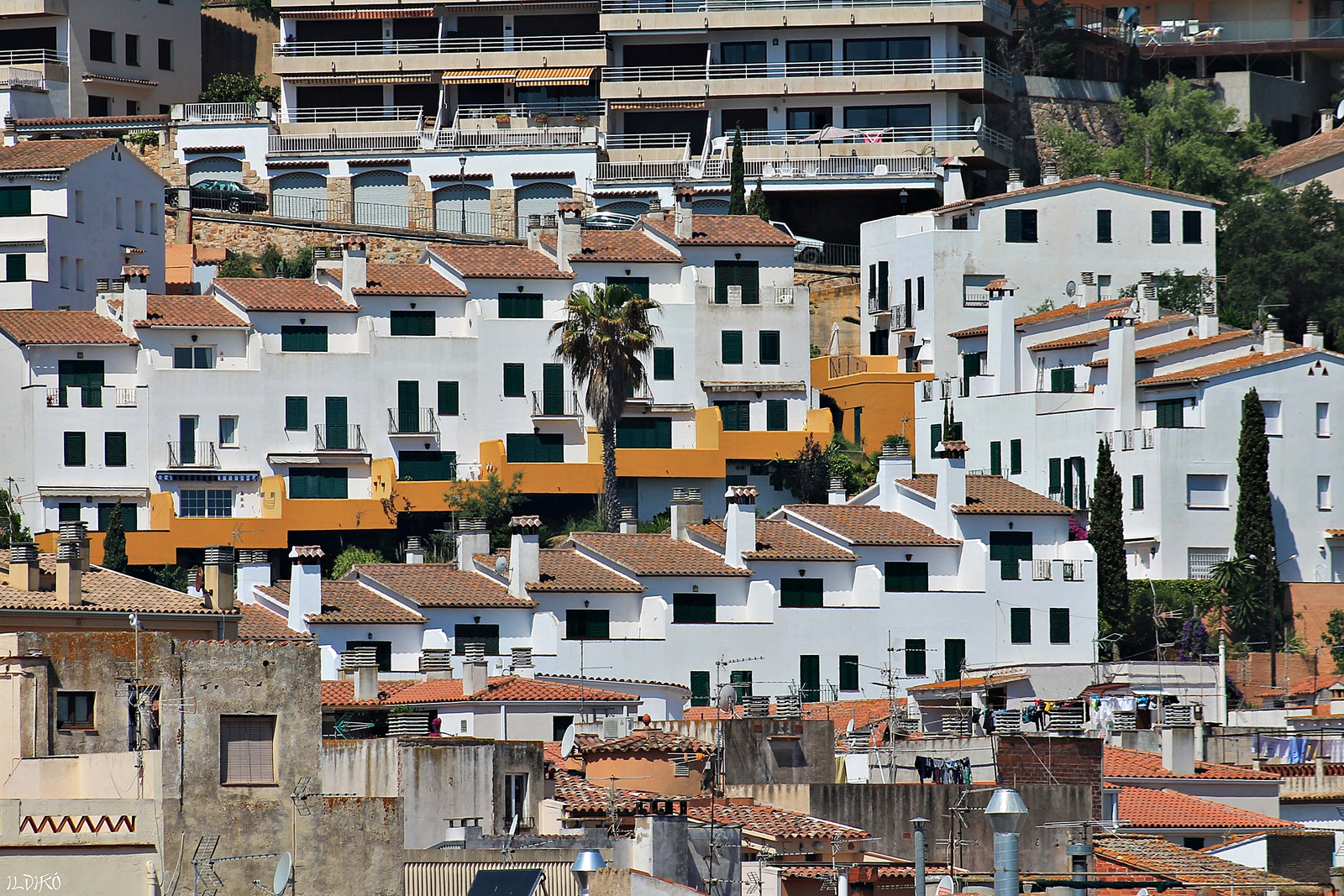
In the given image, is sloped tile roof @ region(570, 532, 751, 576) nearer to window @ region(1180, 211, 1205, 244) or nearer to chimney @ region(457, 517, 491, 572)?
chimney @ region(457, 517, 491, 572)

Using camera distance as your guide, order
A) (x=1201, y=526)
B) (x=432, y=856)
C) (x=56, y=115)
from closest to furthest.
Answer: (x=432, y=856), (x=1201, y=526), (x=56, y=115)

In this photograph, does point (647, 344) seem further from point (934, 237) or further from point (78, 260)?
point (78, 260)

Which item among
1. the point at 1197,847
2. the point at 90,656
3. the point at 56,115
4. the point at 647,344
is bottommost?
the point at 1197,847

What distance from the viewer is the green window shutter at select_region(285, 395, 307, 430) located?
7569 cm

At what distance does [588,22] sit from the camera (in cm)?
9731

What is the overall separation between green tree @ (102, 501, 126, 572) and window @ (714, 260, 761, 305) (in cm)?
1949

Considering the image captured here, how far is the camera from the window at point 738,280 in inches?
3120

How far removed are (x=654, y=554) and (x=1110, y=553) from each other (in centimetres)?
1219

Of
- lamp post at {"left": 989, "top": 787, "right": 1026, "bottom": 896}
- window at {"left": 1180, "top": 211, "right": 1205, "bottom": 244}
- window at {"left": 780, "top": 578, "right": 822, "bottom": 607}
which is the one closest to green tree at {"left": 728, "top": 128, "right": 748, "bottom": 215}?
window at {"left": 1180, "top": 211, "right": 1205, "bottom": 244}

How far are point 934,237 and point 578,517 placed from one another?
1511 centimetres

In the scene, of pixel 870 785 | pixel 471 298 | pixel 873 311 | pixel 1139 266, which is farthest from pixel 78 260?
pixel 870 785

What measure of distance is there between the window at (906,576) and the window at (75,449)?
24.5 meters

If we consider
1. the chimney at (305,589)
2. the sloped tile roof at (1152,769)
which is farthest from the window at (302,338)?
the sloped tile roof at (1152,769)

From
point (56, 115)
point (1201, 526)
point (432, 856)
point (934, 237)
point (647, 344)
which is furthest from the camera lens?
point (56, 115)
